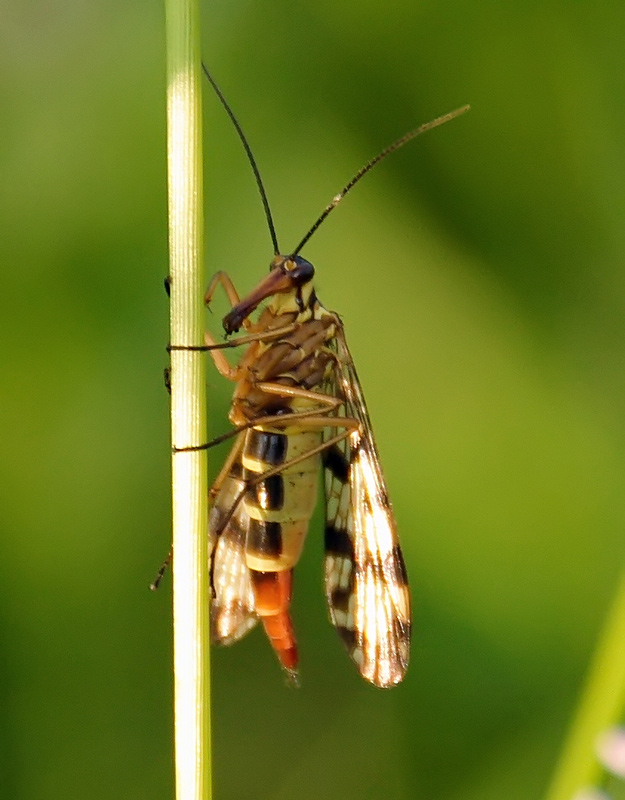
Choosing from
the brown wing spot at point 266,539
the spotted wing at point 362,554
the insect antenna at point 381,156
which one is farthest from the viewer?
the brown wing spot at point 266,539

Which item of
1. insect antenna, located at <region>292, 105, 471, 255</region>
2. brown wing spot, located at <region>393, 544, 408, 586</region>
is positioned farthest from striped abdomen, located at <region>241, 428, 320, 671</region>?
insect antenna, located at <region>292, 105, 471, 255</region>

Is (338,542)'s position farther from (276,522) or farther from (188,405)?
(188,405)

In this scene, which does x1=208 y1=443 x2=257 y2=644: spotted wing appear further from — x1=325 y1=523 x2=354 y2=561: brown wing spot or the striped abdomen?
x1=325 y1=523 x2=354 y2=561: brown wing spot

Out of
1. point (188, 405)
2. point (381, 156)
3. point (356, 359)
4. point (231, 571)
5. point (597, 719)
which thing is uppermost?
point (381, 156)

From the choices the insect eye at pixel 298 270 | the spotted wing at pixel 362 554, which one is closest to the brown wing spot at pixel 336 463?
the spotted wing at pixel 362 554

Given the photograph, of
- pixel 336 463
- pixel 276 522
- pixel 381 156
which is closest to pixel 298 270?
pixel 381 156

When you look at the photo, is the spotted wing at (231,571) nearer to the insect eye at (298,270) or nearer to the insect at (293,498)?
the insect at (293,498)
